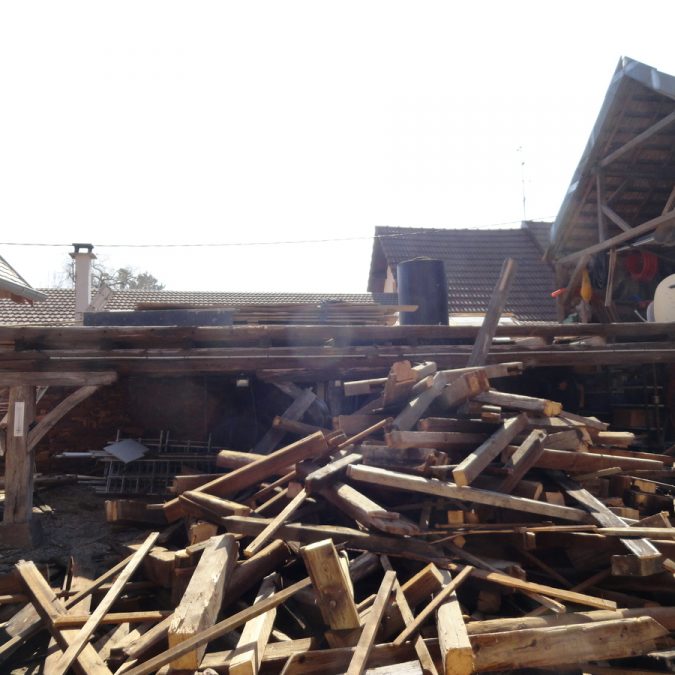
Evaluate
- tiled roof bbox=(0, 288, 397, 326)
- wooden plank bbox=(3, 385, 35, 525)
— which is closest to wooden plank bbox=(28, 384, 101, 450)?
wooden plank bbox=(3, 385, 35, 525)

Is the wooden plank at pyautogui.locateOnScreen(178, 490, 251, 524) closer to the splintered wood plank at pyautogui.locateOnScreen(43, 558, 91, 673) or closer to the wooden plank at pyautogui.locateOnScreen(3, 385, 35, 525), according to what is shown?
the splintered wood plank at pyautogui.locateOnScreen(43, 558, 91, 673)

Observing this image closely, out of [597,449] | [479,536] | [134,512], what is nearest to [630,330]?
[597,449]

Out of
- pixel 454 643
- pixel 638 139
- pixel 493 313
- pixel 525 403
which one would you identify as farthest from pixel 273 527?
pixel 638 139

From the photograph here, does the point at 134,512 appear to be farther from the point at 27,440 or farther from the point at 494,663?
the point at 494,663

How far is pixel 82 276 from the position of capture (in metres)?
17.2

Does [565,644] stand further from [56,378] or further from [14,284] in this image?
[14,284]

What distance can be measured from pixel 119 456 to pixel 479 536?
4991 mm

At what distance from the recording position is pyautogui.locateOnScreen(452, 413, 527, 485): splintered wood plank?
4.11m

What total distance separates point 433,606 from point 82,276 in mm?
16509

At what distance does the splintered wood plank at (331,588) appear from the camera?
3.17 m

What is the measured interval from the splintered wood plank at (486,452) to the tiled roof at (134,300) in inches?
514

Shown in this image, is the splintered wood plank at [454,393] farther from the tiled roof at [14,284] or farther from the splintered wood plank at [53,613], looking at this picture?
the tiled roof at [14,284]

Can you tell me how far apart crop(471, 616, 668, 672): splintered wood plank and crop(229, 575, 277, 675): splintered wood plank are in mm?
1135

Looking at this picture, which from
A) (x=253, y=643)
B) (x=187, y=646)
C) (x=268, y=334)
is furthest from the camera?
(x=268, y=334)
